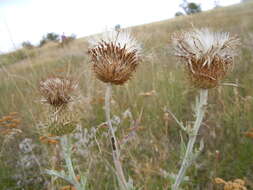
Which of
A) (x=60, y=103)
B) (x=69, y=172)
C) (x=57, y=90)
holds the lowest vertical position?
(x=69, y=172)

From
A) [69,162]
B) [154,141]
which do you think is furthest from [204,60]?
[154,141]

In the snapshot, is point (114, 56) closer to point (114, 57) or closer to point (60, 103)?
point (114, 57)

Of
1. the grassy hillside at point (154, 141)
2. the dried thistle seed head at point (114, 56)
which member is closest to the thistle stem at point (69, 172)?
the grassy hillside at point (154, 141)

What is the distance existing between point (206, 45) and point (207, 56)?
7 centimetres

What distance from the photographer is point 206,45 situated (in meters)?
1.45

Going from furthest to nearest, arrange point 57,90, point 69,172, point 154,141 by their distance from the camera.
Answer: point 154,141
point 57,90
point 69,172

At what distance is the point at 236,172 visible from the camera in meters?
2.51

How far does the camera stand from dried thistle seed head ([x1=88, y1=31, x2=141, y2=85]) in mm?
1475

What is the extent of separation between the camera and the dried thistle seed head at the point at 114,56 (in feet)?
4.84

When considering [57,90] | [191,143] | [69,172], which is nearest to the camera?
[191,143]

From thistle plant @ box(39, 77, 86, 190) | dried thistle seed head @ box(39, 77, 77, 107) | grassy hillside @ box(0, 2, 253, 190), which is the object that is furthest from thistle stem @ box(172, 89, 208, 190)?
dried thistle seed head @ box(39, 77, 77, 107)

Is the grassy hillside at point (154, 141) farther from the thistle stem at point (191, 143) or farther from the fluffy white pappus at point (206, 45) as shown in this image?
the thistle stem at point (191, 143)

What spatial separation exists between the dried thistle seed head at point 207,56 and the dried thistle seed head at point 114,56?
0.98ft

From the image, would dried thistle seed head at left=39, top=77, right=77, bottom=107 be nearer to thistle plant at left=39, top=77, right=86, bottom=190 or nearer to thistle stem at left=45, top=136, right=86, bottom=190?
thistle plant at left=39, top=77, right=86, bottom=190
